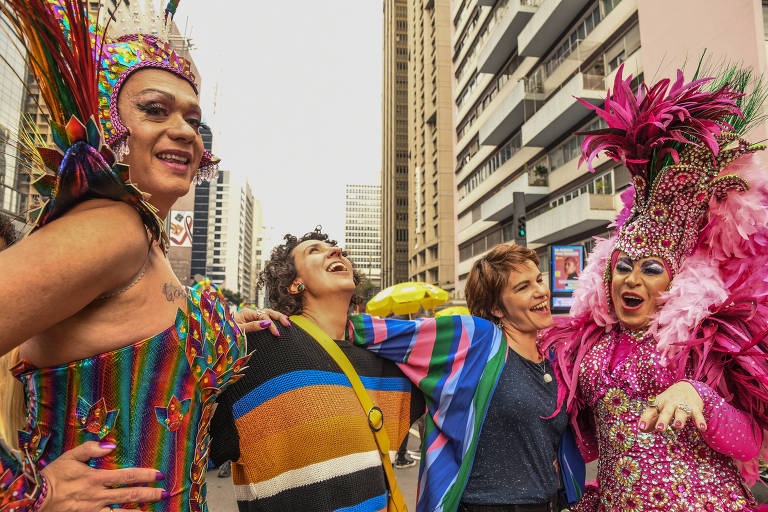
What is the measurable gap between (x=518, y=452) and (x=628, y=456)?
475mm

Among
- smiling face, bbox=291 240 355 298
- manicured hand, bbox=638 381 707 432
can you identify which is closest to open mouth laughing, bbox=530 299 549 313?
manicured hand, bbox=638 381 707 432

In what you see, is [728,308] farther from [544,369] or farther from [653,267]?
[544,369]

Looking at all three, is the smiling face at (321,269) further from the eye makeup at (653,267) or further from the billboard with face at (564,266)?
the billboard with face at (564,266)

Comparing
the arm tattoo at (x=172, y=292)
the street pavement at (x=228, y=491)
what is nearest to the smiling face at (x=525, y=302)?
the arm tattoo at (x=172, y=292)

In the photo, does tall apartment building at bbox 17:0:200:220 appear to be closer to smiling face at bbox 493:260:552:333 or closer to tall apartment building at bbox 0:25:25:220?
tall apartment building at bbox 0:25:25:220

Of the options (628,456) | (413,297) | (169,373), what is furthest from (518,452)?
(413,297)

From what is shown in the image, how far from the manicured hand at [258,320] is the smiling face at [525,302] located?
1.28 metres

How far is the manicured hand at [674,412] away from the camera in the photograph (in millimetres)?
1769

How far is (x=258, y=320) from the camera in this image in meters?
2.04

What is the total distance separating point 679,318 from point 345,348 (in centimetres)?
150

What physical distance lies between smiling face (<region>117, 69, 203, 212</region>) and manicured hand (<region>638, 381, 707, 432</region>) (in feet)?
5.78

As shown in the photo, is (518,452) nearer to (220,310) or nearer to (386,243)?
(220,310)

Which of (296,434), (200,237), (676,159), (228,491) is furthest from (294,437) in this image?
(200,237)

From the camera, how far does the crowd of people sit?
1.00 meters
